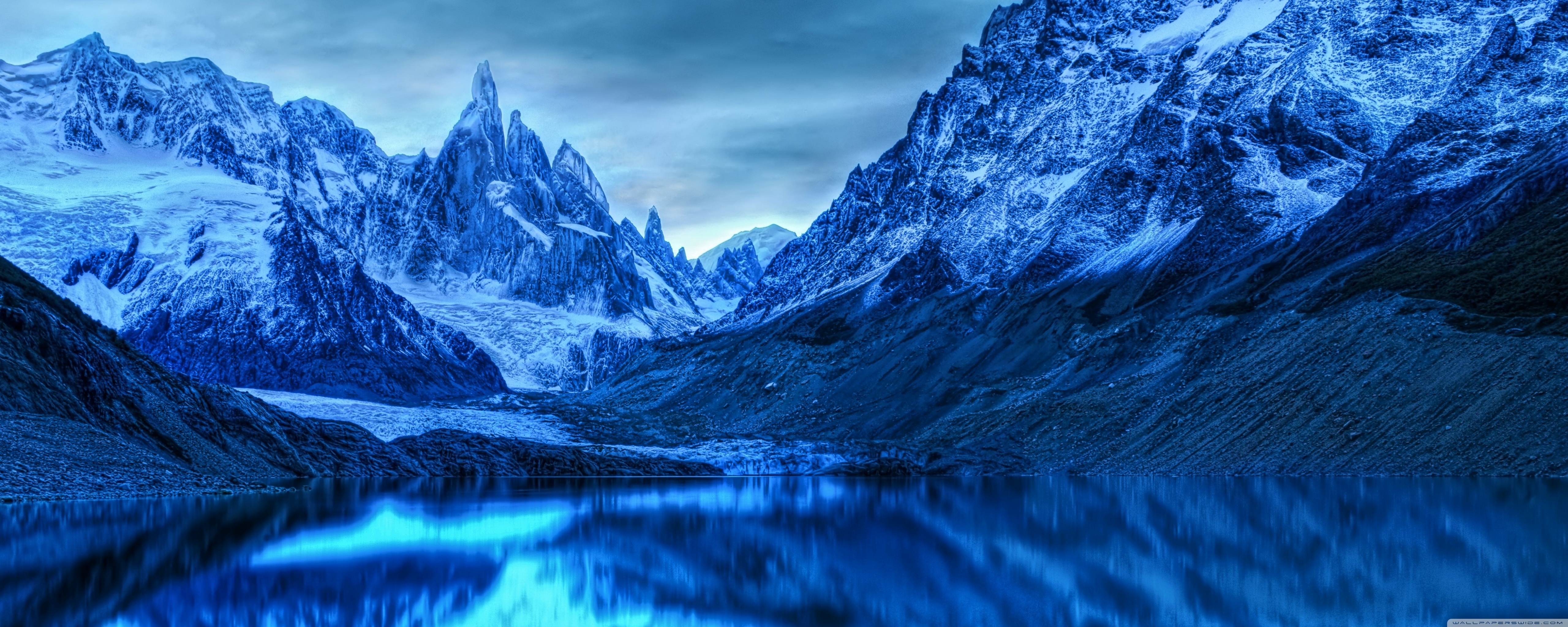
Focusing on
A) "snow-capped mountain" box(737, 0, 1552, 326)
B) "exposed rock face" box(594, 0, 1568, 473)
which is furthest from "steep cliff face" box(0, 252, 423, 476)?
"snow-capped mountain" box(737, 0, 1552, 326)

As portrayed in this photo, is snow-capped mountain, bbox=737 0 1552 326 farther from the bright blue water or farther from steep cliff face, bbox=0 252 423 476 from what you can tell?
the bright blue water

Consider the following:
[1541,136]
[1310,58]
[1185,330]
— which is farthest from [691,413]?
[1541,136]

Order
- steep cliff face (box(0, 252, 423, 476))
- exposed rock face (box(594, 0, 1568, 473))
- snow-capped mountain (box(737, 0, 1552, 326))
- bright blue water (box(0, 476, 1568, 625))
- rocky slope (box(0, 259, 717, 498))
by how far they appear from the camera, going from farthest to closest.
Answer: snow-capped mountain (box(737, 0, 1552, 326)) → exposed rock face (box(594, 0, 1568, 473)) → steep cliff face (box(0, 252, 423, 476)) → rocky slope (box(0, 259, 717, 498)) → bright blue water (box(0, 476, 1568, 625))

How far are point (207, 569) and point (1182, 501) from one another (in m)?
36.9

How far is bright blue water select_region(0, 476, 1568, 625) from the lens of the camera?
23359mm

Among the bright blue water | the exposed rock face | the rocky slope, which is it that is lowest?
the bright blue water

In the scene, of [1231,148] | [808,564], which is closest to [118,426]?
[808,564]

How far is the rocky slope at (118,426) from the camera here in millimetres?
61719

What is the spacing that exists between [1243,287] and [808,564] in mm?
97375

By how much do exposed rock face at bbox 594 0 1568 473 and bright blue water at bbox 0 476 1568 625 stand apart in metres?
32.2

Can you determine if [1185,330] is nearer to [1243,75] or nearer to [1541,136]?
[1541,136]

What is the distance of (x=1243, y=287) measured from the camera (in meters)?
121

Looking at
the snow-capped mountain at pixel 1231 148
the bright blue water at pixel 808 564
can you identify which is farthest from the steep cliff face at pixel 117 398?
the snow-capped mountain at pixel 1231 148

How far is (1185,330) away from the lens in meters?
118
